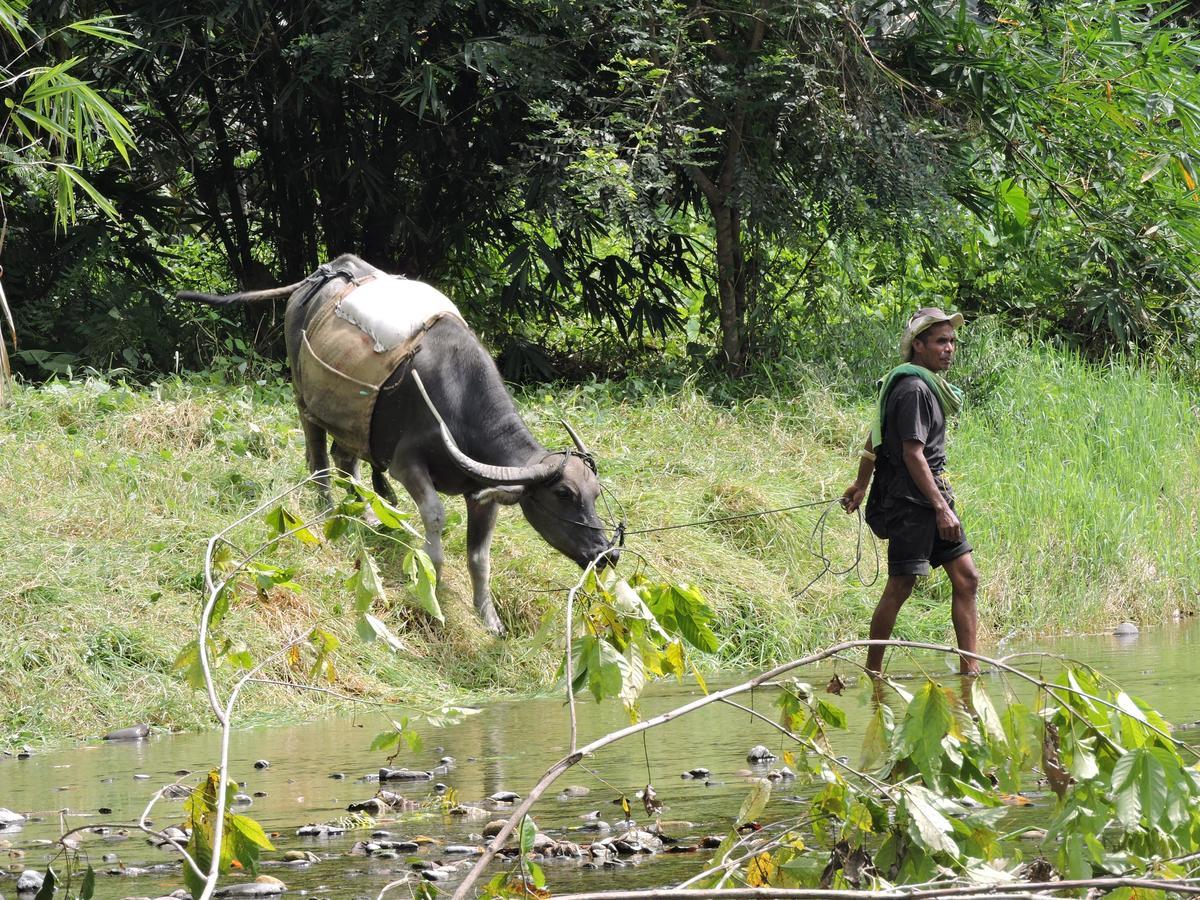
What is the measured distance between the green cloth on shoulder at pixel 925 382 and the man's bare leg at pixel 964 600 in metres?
0.54

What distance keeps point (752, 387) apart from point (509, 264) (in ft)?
6.55

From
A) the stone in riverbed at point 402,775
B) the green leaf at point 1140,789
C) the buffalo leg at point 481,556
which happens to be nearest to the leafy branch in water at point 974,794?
the green leaf at point 1140,789

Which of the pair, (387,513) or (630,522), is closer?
(387,513)

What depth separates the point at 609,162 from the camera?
10250mm

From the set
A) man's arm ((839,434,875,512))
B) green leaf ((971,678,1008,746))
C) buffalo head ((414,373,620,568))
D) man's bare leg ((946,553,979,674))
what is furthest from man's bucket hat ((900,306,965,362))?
green leaf ((971,678,1008,746))

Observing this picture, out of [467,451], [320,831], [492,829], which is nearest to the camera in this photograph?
→ [492,829]

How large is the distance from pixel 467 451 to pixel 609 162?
10.2ft

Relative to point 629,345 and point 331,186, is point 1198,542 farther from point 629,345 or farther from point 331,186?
point 331,186

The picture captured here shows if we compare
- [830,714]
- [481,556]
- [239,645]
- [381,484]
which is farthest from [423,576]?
[381,484]

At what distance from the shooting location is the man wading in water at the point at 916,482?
18.6 ft

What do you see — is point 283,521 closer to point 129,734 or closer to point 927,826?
point 927,826

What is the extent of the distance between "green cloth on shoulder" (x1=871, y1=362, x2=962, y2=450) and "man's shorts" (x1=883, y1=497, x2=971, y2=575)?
265 mm

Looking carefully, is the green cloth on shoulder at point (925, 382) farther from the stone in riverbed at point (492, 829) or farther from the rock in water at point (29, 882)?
the rock in water at point (29, 882)

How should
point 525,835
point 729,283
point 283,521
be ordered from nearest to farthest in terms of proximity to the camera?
point 525,835
point 283,521
point 729,283
